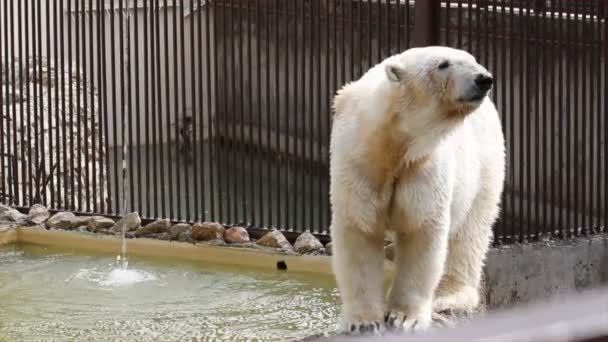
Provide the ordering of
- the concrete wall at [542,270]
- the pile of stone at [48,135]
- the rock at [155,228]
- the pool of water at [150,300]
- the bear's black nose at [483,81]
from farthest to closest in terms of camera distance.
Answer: the pile of stone at [48,135] < the rock at [155,228] < the concrete wall at [542,270] < the pool of water at [150,300] < the bear's black nose at [483,81]

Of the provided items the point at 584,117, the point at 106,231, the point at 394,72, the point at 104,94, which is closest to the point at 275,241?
the point at 106,231

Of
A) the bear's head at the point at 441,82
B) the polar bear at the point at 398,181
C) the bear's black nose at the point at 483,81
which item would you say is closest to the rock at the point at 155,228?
the polar bear at the point at 398,181

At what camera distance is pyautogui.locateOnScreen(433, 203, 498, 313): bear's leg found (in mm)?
4527

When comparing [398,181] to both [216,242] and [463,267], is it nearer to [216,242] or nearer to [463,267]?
[463,267]

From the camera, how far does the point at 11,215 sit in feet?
25.6

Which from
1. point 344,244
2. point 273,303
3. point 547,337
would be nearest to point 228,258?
point 273,303

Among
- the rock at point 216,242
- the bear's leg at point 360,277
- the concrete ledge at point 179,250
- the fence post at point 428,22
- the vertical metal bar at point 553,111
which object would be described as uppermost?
the fence post at point 428,22

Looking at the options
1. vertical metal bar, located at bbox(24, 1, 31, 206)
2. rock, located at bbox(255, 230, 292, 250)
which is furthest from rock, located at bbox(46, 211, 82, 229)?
rock, located at bbox(255, 230, 292, 250)

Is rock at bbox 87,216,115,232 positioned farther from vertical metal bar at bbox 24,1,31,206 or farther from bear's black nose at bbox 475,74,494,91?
bear's black nose at bbox 475,74,494,91

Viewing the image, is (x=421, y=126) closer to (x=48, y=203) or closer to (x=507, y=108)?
(x=507, y=108)

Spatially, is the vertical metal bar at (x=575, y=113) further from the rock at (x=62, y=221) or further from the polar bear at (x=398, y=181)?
the polar bear at (x=398, y=181)

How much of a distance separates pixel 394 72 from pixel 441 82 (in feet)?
0.50

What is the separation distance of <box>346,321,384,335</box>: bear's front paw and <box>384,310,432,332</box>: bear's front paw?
40 mm

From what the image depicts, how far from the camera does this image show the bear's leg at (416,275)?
379 centimetres
